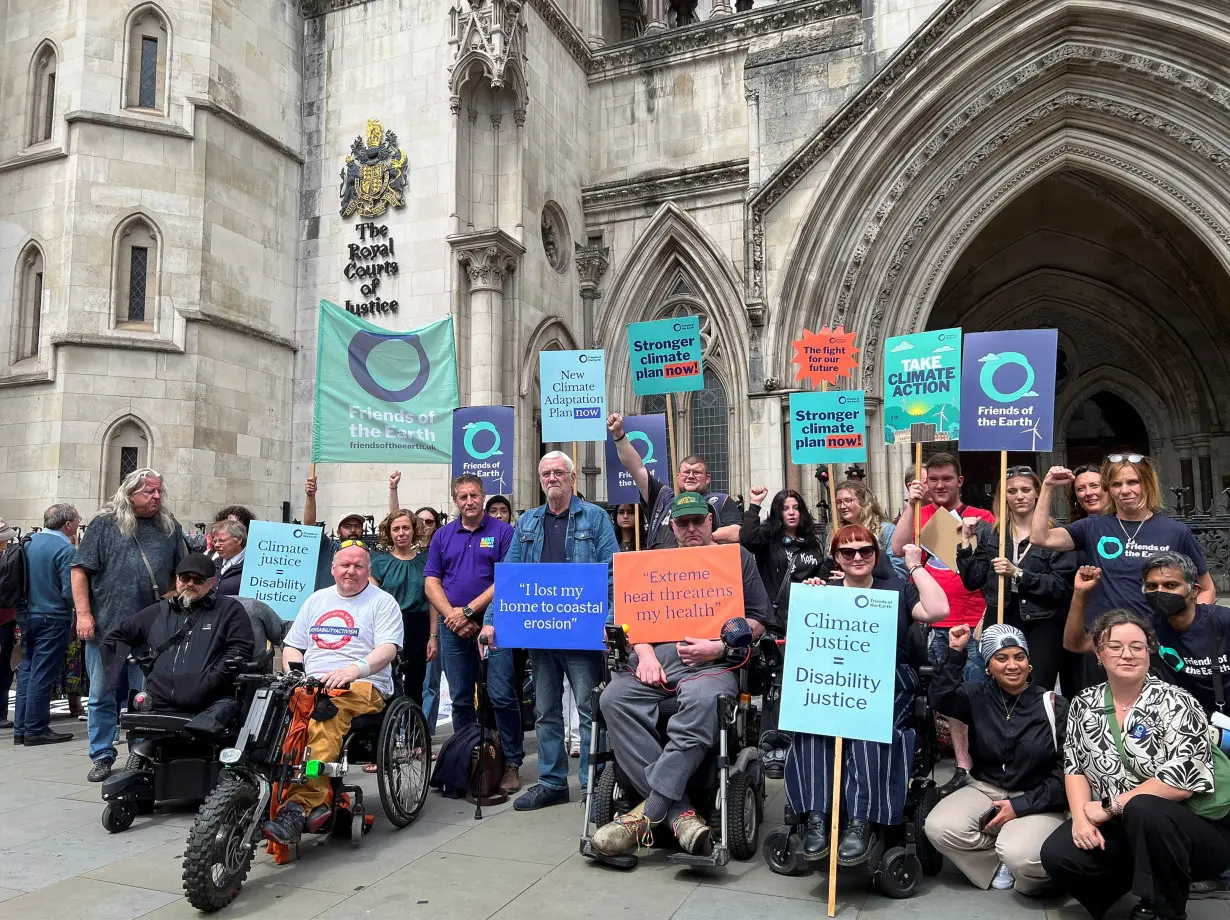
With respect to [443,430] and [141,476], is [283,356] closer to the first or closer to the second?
[443,430]

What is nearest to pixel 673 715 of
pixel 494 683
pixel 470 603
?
pixel 494 683

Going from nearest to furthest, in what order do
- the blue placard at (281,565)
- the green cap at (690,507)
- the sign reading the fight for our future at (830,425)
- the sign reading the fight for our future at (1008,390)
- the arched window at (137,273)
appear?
1. the green cap at (690,507)
2. the sign reading the fight for our future at (1008,390)
3. the blue placard at (281,565)
4. the sign reading the fight for our future at (830,425)
5. the arched window at (137,273)

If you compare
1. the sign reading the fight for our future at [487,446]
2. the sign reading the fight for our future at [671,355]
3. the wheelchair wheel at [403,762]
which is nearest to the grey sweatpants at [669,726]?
the wheelchair wheel at [403,762]

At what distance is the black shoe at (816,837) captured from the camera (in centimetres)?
395

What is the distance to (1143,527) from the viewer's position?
4.69 m

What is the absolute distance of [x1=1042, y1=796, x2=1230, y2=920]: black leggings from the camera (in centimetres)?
343

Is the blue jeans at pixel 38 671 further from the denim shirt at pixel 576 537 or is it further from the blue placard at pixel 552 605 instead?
the blue placard at pixel 552 605

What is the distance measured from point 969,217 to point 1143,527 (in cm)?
1037

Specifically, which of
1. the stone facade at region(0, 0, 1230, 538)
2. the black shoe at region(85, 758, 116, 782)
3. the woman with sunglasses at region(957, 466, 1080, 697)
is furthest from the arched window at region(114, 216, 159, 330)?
the woman with sunglasses at region(957, 466, 1080, 697)

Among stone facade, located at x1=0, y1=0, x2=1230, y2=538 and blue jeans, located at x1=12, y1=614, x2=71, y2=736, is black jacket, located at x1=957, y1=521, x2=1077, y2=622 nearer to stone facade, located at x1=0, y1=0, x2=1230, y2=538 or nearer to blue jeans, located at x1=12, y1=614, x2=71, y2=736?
blue jeans, located at x1=12, y1=614, x2=71, y2=736

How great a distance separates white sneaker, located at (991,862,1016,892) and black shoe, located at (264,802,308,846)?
131 inches

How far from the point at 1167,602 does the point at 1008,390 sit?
2118 millimetres

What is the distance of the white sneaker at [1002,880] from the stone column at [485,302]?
1043 centimetres

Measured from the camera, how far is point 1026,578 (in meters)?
4.94
